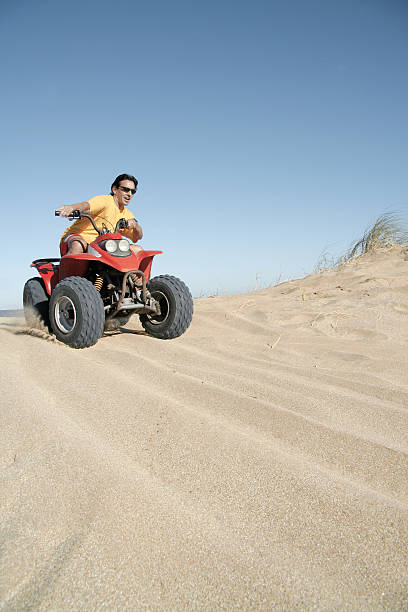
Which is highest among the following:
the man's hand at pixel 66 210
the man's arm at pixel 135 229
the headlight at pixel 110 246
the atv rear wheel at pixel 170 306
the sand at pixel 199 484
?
the man's hand at pixel 66 210

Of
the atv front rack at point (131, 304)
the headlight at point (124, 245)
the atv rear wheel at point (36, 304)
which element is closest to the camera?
the atv front rack at point (131, 304)

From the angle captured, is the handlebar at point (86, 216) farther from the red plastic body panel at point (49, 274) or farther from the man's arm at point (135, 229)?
the red plastic body panel at point (49, 274)

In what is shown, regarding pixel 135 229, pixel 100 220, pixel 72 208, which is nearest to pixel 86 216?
pixel 72 208

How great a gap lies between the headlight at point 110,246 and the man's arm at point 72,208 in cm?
54

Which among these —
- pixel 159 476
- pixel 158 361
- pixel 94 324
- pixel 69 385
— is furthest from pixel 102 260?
pixel 159 476

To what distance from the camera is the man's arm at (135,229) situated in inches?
152

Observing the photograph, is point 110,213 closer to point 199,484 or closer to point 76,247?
point 76,247

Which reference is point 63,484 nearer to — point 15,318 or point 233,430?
point 233,430

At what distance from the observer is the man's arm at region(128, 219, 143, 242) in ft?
12.7

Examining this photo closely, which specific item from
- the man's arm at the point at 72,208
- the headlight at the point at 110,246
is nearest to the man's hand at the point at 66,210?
the man's arm at the point at 72,208

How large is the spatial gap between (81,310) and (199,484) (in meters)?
2.03

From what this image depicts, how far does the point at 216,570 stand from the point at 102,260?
2.65 meters

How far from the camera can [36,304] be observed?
3.84 m

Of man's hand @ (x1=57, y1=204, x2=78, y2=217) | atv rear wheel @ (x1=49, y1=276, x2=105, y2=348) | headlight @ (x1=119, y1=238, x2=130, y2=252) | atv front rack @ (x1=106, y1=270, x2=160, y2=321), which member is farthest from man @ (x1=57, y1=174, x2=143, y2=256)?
atv rear wheel @ (x1=49, y1=276, x2=105, y2=348)
